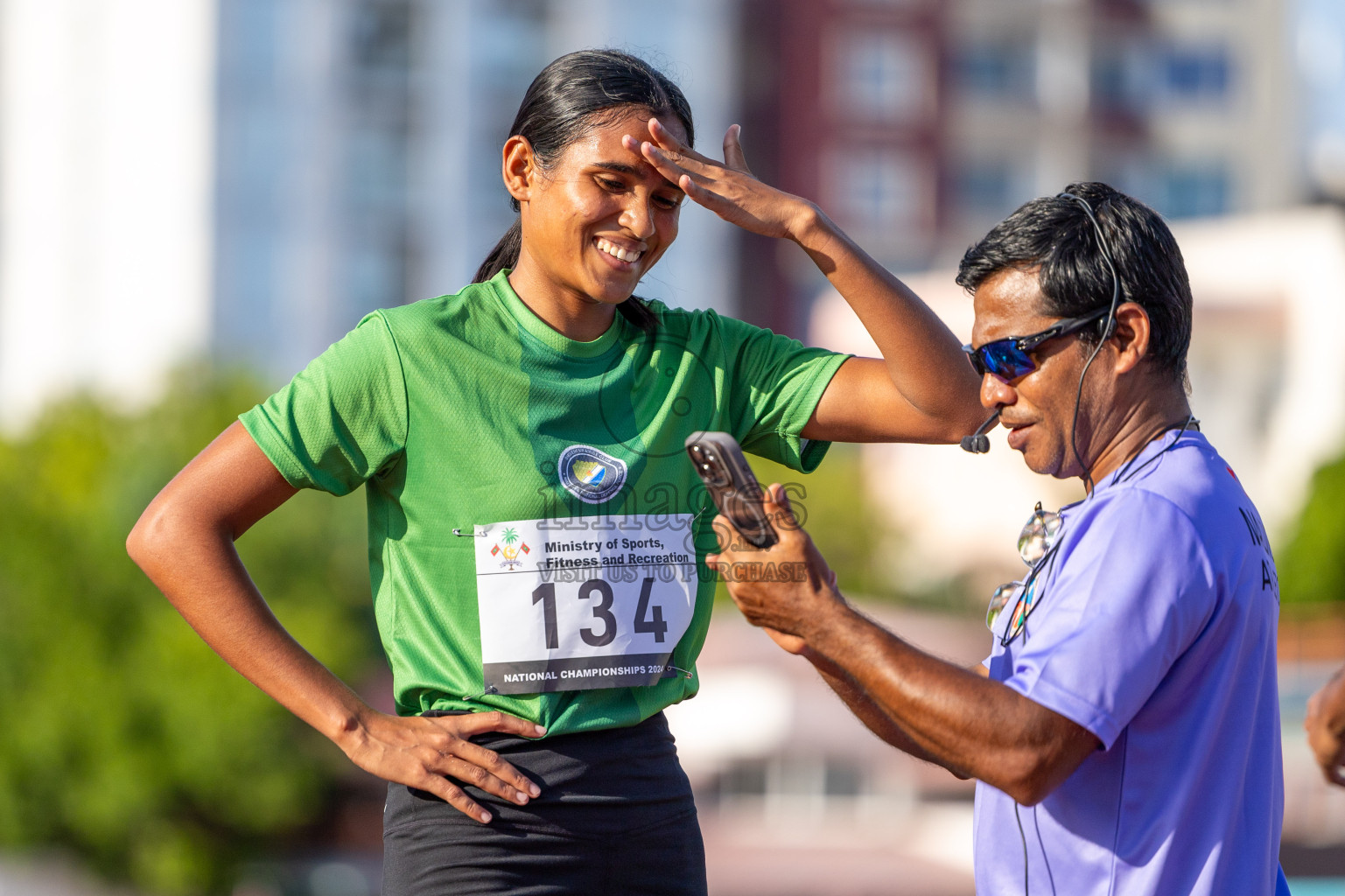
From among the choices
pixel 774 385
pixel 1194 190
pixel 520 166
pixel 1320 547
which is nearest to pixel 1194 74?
pixel 1194 190

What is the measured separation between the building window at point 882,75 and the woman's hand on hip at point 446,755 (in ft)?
140

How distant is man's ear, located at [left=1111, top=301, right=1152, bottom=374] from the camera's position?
2.30m

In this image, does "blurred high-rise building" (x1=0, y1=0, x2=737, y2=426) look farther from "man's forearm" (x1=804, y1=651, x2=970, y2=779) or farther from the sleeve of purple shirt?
the sleeve of purple shirt

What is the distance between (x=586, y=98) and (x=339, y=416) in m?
0.67

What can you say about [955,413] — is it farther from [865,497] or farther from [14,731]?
[865,497]

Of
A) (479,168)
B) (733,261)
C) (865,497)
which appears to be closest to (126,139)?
(479,168)

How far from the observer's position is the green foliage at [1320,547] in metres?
29.4

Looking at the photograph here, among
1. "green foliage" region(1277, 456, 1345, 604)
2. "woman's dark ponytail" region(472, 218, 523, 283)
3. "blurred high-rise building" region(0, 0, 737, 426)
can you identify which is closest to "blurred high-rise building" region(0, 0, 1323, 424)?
"blurred high-rise building" region(0, 0, 737, 426)

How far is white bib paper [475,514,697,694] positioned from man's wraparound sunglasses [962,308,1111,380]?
2.03 feet

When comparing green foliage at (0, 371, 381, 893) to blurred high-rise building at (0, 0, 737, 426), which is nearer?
green foliage at (0, 371, 381, 893)

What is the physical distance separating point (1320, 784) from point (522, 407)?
543 inches

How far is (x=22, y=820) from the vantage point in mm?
26703

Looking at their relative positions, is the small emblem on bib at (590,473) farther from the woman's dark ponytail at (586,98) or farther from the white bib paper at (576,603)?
the woman's dark ponytail at (586,98)

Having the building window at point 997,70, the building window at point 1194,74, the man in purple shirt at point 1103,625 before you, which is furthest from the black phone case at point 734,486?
the building window at point 1194,74
